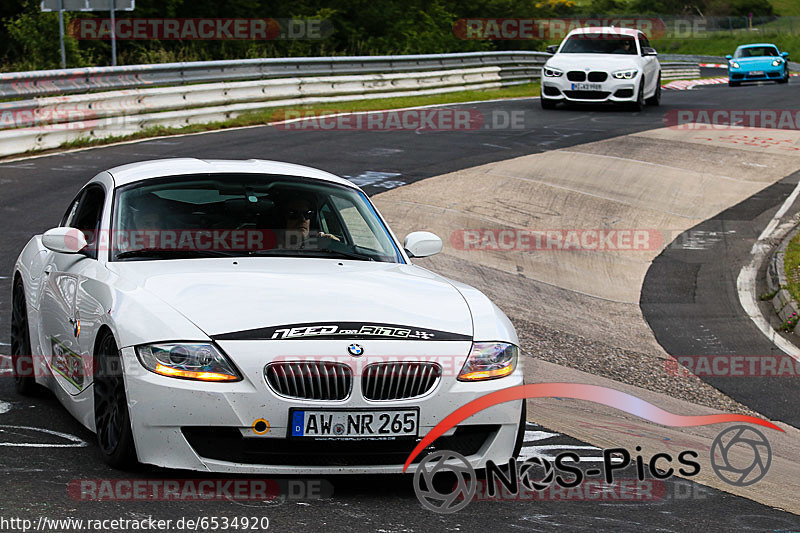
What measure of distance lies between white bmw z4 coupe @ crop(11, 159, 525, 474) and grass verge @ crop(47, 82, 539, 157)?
39.0ft

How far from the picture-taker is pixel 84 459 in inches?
213

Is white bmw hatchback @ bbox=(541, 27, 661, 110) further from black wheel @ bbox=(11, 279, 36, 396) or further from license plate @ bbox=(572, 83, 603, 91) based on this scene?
black wheel @ bbox=(11, 279, 36, 396)

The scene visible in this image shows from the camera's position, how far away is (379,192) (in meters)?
15.1

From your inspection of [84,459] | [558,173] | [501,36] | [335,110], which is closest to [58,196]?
[558,173]

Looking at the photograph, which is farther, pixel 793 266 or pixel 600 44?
pixel 600 44

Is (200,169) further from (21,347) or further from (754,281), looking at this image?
(754,281)

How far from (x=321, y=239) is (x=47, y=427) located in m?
1.73

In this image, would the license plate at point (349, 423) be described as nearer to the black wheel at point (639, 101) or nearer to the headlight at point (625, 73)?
the headlight at point (625, 73)

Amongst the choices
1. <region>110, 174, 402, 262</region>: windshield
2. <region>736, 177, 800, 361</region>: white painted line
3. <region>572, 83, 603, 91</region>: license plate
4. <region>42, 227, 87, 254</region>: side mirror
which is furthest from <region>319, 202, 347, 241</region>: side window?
<region>572, 83, 603, 91</region>: license plate

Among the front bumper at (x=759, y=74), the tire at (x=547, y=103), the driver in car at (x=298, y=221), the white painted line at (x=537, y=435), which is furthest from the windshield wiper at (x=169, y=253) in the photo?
the front bumper at (x=759, y=74)

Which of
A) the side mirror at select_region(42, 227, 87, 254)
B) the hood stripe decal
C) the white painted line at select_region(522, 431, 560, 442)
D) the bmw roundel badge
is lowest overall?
the white painted line at select_region(522, 431, 560, 442)

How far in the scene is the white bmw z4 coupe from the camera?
16.0 feet

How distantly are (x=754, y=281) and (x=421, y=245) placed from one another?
7.86 meters

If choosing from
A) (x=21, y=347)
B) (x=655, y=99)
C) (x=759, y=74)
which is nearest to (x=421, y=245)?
(x=21, y=347)
